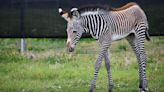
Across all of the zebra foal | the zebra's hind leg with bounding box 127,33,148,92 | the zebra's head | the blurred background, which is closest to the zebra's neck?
the zebra foal

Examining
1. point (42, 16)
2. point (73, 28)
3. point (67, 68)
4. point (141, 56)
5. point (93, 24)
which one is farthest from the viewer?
point (42, 16)

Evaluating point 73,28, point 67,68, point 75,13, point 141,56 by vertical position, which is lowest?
point 67,68

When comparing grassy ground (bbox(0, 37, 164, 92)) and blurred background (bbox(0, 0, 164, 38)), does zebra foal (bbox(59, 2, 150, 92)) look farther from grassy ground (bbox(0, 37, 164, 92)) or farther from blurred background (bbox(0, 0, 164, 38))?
blurred background (bbox(0, 0, 164, 38))

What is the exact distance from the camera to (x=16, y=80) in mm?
10172

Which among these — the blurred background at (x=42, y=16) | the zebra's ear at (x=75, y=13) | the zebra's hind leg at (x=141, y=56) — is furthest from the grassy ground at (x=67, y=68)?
the zebra's ear at (x=75, y=13)

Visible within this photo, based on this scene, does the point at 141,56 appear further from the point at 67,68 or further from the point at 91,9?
the point at 67,68

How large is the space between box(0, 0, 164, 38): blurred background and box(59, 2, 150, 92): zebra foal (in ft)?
8.08

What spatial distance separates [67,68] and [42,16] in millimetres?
1785

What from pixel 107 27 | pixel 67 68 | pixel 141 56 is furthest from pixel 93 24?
pixel 67 68

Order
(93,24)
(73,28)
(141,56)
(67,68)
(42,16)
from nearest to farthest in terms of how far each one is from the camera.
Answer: (73,28) < (93,24) < (141,56) < (67,68) < (42,16)

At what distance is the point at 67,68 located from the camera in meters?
11.2

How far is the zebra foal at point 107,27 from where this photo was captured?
861 cm

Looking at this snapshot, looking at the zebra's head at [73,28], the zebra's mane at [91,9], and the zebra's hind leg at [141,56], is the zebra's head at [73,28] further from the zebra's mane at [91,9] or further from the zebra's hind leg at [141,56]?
the zebra's hind leg at [141,56]

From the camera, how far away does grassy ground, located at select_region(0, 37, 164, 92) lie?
379 inches
